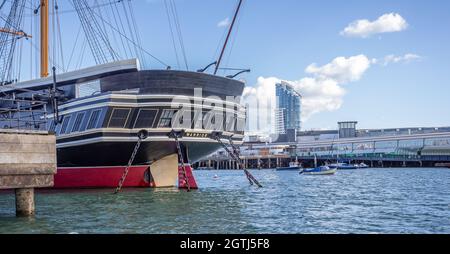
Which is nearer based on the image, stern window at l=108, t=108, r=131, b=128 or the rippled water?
the rippled water

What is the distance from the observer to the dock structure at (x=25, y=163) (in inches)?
750

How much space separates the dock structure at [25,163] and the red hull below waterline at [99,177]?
16.8 meters

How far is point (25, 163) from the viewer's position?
64.3ft

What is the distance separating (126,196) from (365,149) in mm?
161836

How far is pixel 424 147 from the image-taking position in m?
162

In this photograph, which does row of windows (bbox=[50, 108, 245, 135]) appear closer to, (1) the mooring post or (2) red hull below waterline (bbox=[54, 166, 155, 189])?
(2) red hull below waterline (bbox=[54, 166, 155, 189])

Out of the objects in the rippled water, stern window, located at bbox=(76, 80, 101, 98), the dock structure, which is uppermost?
stern window, located at bbox=(76, 80, 101, 98)

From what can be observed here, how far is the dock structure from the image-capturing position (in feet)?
62.5

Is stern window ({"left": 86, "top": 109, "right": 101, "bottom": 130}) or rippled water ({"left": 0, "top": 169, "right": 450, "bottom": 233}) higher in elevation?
stern window ({"left": 86, "top": 109, "right": 101, "bottom": 130})

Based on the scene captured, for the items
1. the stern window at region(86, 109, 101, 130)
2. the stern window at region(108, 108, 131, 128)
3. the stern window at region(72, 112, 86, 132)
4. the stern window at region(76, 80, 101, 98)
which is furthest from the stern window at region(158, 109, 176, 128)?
the stern window at region(72, 112, 86, 132)

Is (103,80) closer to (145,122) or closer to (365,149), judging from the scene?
(145,122)

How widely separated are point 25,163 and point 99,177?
61.4 feet
